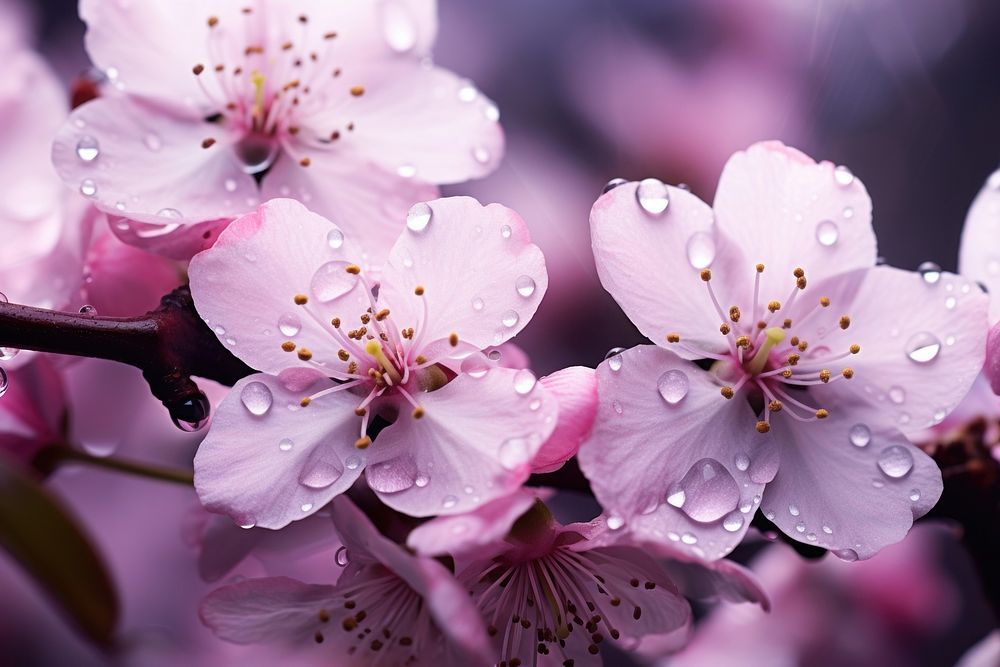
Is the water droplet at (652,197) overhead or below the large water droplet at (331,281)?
overhead

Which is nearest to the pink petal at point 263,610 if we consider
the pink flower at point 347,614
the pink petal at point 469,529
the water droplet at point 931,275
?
the pink flower at point 347,614

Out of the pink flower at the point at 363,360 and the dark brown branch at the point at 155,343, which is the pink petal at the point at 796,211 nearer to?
the pink flower at the point at 363,360

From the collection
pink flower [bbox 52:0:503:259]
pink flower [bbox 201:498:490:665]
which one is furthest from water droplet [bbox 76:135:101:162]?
pink flower [bbox 201:498:490:665]

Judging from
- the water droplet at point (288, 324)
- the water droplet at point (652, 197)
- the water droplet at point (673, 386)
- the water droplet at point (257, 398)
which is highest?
the water droplet at point (652, 197)

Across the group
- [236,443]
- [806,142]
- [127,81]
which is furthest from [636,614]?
[806,142]

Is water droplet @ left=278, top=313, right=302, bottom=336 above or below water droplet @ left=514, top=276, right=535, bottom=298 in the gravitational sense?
below

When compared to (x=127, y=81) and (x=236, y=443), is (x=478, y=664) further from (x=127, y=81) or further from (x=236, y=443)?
(x=127, y=81)

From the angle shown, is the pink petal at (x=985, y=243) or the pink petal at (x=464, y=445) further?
the pink petal at (x=985, y=243)

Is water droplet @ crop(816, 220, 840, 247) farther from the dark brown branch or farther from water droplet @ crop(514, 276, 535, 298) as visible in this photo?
the dark brown branch
